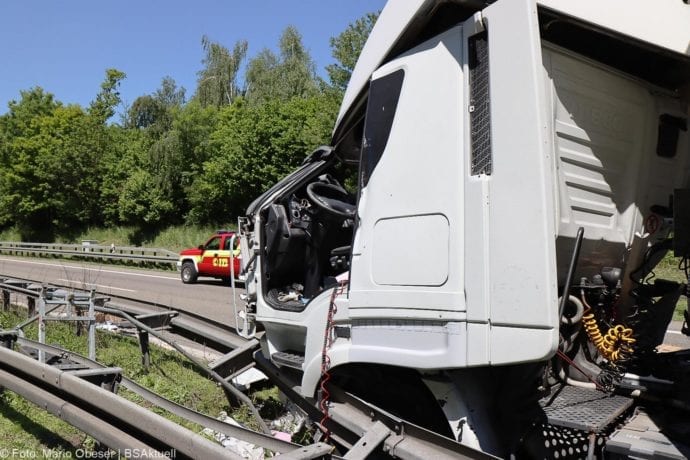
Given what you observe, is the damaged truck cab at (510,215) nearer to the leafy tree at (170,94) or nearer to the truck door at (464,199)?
the truck door at (464,199)

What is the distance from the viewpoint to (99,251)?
29125 mm

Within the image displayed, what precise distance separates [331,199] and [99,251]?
90.7 feet

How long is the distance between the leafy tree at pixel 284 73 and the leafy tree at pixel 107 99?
537 inches

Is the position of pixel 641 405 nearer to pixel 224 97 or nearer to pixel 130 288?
pixel 130 288

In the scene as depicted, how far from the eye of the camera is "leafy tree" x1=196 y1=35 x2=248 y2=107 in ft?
138

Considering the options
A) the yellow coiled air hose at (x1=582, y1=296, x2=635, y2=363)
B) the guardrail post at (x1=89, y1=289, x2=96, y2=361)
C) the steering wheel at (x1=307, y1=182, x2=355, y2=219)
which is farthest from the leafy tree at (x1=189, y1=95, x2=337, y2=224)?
the yellow coiled air hose at (x1=582, y1=296, x2=635, y2=363)

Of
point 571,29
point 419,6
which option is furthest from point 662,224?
point 419,6

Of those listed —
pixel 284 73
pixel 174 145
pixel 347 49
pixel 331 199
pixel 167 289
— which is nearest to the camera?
pixel 331 199

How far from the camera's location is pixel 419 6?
110 inches

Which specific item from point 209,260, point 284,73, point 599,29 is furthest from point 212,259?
point 284,73

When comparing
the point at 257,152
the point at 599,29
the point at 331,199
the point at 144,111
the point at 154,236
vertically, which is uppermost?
the point at 144,111

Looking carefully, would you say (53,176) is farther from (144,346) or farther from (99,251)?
(144,346)

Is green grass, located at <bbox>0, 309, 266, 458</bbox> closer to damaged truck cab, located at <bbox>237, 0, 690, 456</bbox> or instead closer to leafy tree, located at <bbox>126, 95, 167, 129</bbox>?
damaged truck cab, located at <bbox>237, 0, 690, 456</bbox>

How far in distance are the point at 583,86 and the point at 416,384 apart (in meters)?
1.81
